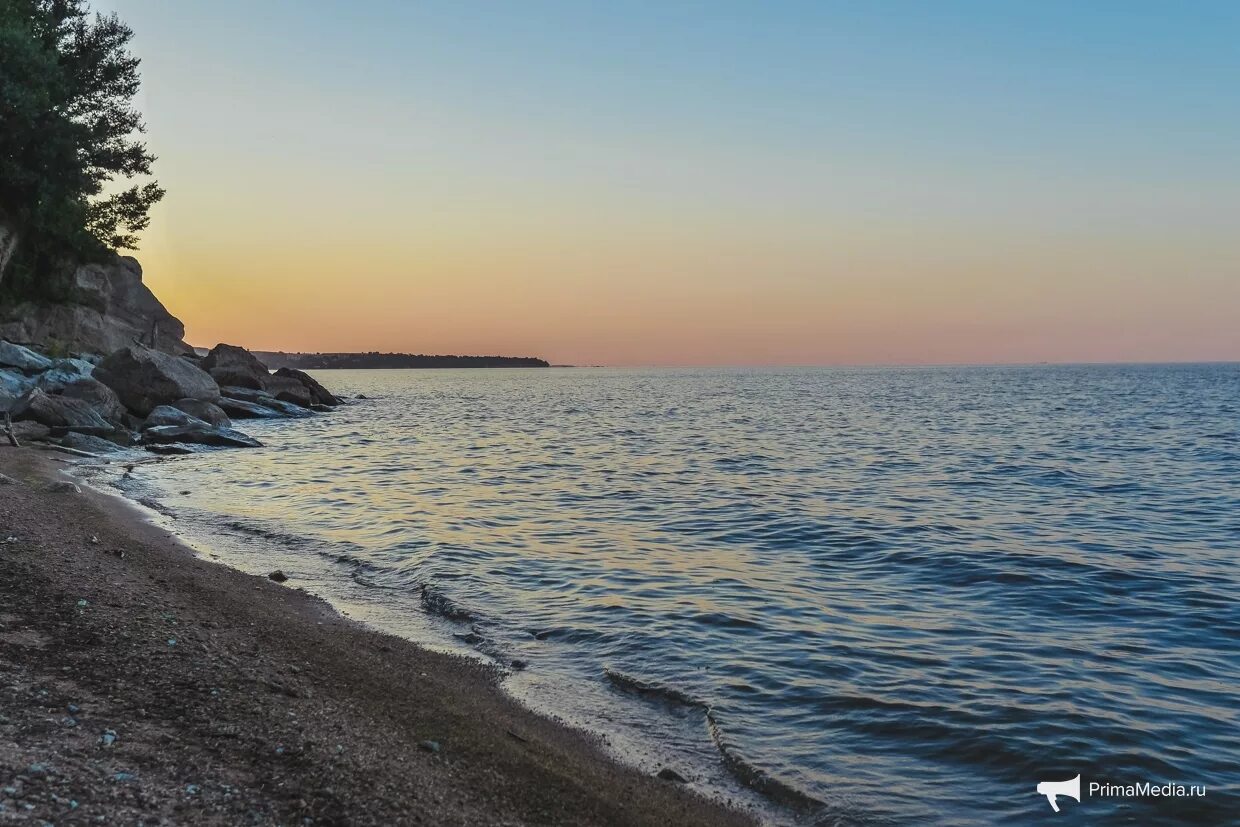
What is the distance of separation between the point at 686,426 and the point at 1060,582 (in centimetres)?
3418

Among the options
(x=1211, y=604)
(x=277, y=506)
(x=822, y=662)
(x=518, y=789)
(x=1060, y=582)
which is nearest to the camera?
(x=518, y=789)

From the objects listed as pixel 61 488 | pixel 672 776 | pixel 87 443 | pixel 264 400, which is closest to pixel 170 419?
pixel 87 443

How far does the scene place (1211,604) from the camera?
11.1 meters

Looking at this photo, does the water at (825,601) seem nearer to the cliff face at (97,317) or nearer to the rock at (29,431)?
the rock at (29,431)

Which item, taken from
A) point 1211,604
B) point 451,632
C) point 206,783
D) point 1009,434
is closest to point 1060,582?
point 1211,604

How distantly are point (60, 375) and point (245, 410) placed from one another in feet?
40.9

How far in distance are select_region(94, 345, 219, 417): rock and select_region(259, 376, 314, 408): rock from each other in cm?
1710

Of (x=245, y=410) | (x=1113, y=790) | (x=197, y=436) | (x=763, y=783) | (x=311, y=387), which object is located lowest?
(x=763, y=783)

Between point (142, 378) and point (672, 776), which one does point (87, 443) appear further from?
point (672, 776)

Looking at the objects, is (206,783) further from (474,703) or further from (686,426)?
(686,426)

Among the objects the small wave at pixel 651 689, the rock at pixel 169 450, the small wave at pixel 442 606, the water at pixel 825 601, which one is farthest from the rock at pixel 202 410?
the small wave at pixel 651 689

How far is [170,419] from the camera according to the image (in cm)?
3002

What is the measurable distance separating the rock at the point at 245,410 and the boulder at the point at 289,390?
588 centimetres

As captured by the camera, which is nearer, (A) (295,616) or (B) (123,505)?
(A) (295,616)
